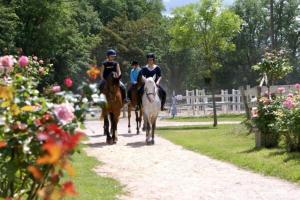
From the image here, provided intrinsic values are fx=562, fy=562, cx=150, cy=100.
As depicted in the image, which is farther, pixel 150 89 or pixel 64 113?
pixel 150 89

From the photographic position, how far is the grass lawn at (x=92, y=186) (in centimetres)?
775

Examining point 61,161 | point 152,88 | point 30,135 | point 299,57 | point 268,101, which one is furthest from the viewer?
point 299,57

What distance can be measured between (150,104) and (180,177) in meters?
6.08

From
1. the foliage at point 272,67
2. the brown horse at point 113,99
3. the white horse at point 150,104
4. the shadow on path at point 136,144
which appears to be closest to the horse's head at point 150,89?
the white horse at point 150,104

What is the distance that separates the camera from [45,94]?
14.5 feet

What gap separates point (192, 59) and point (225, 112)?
46.4 metres

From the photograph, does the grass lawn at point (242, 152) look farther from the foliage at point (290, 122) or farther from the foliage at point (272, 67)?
the foliage at point (272, 67)

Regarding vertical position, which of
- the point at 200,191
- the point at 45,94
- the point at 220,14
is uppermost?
the point at 220,14

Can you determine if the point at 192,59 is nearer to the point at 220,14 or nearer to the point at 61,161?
the point at 220,14

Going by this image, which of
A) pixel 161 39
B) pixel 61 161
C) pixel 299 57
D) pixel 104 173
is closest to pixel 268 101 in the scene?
pixel 104 173

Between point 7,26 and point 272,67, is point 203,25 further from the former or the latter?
point 7,26

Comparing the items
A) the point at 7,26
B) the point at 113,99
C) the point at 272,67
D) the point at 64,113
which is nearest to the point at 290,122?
the point at 113,99

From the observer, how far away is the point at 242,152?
12.5 m

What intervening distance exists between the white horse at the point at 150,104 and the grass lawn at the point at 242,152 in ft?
2.83
